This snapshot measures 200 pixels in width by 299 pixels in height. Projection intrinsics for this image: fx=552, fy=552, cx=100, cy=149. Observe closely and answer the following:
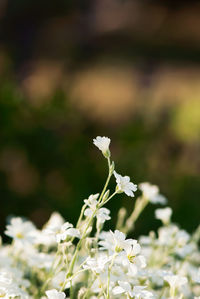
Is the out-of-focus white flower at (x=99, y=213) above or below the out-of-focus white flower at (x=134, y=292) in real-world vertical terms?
above

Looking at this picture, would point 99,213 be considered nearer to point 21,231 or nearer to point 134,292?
point 134,292

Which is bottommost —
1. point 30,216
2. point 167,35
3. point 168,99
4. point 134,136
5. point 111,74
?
point 30,216

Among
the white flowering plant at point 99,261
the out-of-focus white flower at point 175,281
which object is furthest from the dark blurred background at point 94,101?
the out-of-focus white flower at point 175,281

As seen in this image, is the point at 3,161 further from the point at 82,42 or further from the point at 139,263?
the point at 82,42

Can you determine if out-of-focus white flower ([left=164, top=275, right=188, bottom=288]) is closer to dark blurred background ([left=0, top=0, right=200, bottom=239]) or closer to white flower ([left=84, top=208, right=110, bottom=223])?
white flower ([left=84, top=208, right=110, bottom=223])

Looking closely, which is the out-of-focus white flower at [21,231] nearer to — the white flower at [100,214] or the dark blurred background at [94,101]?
the white flower at [100,214]

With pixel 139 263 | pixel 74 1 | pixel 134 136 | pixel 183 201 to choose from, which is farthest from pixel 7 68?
pixel 74 1

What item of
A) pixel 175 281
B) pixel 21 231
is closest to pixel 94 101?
pixel 21 231
